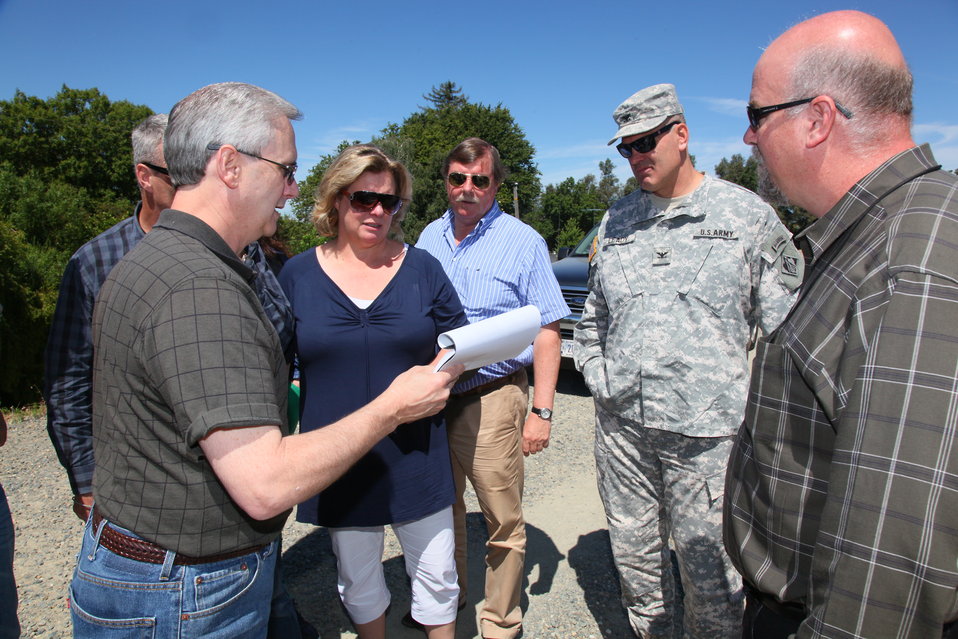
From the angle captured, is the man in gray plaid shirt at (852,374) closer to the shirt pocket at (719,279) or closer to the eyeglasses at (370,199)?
the shirt pocket at (719,279)

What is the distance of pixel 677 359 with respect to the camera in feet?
7.61

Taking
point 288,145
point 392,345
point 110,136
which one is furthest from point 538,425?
point 110,136

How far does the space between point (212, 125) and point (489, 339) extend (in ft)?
3.17

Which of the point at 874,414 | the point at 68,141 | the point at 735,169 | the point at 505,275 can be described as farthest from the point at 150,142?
the point at 735,169

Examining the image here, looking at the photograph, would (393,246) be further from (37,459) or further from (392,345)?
(37,459)

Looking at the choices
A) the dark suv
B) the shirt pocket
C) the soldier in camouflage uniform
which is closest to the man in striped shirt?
the soldier in camouflage uniform

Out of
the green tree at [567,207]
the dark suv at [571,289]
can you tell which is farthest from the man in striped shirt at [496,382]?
the green tree at [567,207]

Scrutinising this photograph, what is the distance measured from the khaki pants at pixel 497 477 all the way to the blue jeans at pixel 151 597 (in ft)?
4.73

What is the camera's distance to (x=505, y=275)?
2.79m

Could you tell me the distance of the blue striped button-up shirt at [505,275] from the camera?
2.80 metres

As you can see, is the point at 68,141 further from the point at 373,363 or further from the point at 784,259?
the point at 784,259

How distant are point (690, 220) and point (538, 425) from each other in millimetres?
1199

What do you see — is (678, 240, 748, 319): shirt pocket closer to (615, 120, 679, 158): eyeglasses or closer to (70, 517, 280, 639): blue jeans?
(615, 120, 679, 158): eyeglasses

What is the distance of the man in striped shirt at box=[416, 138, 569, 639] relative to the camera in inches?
106
